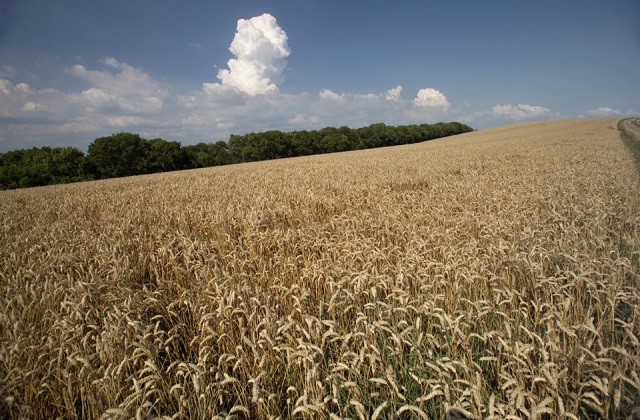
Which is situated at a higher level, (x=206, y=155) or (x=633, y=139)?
(x=206, y=155)

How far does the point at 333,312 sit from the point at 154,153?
69.5 meters

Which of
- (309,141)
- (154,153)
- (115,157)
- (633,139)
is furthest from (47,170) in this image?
(633,139)

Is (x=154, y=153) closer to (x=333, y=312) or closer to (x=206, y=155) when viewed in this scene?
(x=206, y=155)

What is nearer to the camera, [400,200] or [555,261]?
[555,261]

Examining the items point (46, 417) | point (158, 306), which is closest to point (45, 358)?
point (46, 417)

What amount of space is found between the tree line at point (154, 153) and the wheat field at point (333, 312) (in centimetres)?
5713

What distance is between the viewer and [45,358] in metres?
2.48

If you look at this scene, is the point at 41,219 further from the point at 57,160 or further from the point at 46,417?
the point at 57,160

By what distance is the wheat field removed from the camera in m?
1.94

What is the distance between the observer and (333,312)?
283 cm

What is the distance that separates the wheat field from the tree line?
5713 centimetres

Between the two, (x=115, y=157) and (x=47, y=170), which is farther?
(x=115, y=157)

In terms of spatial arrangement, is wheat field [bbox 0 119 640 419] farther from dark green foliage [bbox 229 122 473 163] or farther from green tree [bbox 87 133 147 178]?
dark green foliage [bbox 229 122 473 163]

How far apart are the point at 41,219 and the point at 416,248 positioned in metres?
9.97
